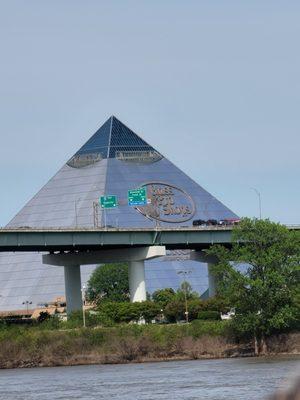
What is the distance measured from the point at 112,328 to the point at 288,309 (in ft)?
70.1

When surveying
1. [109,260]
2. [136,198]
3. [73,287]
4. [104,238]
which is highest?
[136,198]

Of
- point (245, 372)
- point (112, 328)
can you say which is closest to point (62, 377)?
point (245, 372)

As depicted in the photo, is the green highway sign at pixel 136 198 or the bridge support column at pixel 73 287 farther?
the green highway sign at pixel 136 198

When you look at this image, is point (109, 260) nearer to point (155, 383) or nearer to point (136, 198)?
point (136, 198)

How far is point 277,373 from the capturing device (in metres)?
66.1

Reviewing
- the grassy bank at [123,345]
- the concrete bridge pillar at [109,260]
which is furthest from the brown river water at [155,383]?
the concrete bridge pillar at [109,260]

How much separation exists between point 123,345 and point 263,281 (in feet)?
49.7

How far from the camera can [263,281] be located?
101 meters

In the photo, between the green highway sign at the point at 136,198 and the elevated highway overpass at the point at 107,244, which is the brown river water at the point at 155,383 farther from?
the green highway sign at the point at 136,198

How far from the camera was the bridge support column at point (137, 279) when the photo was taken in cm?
14625

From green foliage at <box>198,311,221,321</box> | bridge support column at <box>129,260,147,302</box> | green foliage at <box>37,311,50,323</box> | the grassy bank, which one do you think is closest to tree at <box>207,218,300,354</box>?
the grassy bank

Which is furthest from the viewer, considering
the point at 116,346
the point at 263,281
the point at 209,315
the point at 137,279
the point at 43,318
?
the point at 137,279

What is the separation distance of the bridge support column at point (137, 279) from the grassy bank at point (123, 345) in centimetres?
3446

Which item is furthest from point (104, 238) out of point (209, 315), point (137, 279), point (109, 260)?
point (209, 315)
